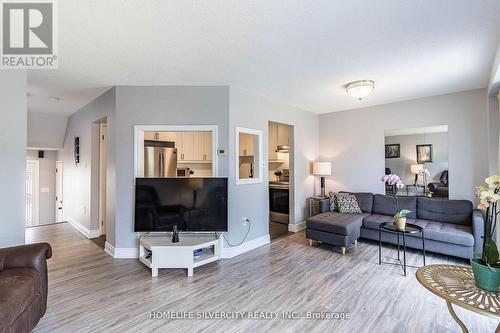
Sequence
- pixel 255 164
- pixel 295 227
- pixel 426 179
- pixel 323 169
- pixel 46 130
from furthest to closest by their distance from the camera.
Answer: pixel 46 130 → pixel 323 169 → pixel 295 227 → pixel 426 179 → pixel 255 164

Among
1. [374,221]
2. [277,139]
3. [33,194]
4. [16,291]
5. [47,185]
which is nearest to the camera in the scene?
[16,291]

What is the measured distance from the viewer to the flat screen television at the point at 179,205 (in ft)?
10.9

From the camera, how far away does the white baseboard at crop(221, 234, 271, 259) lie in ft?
12.0

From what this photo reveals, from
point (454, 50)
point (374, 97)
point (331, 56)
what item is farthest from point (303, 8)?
point (374, 97)

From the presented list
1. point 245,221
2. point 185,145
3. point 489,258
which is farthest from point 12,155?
point 489,258

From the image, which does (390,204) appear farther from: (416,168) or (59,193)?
(59,193)

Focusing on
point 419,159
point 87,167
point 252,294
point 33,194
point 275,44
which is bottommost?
point 252,294

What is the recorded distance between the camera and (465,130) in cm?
400

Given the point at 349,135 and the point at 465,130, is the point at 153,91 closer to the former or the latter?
the point at 349,135

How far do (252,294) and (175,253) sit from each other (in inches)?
43.0

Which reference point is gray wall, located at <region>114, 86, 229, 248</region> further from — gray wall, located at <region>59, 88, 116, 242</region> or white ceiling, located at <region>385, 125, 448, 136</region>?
white ceiling, located at <region>385, 125, 448, 136</region>

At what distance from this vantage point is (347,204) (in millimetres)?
4598

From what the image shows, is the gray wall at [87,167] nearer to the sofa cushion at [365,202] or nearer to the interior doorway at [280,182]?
the interior doorway at [280,182]

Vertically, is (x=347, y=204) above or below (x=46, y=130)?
below
